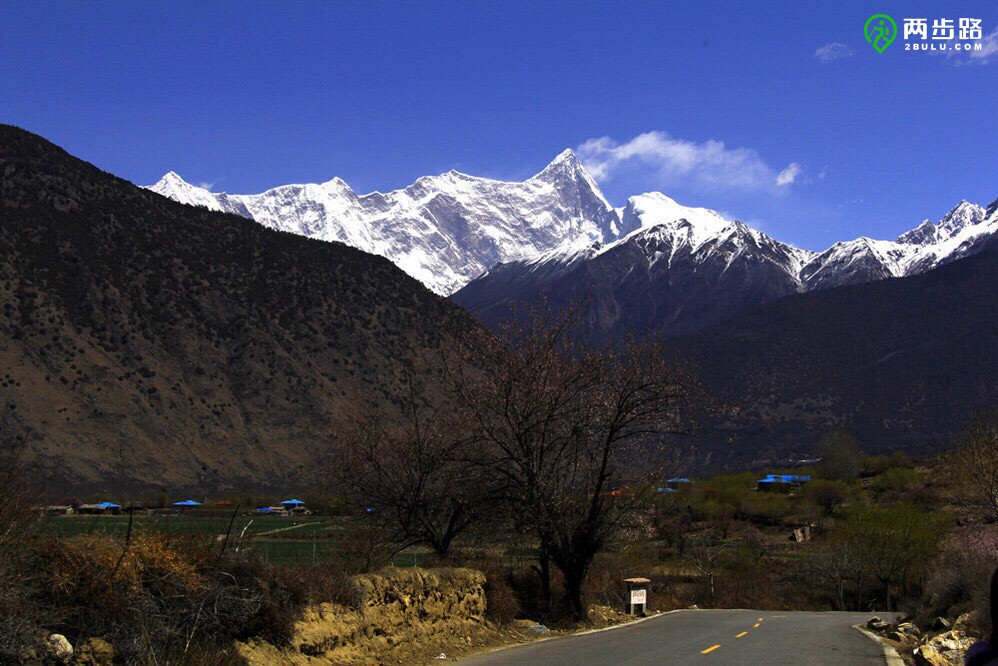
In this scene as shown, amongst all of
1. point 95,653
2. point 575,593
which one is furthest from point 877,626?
point 95,653

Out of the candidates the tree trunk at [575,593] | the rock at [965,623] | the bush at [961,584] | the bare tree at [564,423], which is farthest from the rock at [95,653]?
the bush at [961,584]

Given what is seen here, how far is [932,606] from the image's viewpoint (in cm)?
2342

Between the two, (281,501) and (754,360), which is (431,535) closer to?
(281,501)

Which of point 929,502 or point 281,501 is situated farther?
point 929,502

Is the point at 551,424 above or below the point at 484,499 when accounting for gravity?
above

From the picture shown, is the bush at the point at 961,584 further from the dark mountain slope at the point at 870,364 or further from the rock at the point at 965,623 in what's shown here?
the dark mountain slope at the point at 870,364

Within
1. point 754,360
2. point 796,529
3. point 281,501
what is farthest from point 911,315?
point 281,501

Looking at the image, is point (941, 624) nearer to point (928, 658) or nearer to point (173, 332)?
point (928, 658)

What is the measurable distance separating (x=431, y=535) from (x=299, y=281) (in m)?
73.8

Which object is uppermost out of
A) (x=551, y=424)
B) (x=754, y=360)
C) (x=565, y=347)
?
(x=754, y=360)

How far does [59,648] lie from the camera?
28.1 feet

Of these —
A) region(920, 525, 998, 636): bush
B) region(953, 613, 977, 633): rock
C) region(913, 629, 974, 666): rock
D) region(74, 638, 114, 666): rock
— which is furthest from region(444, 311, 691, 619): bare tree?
region(74, 638, 114, 666): rock

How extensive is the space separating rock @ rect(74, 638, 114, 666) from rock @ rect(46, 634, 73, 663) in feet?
0.38

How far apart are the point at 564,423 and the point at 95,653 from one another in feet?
39.3
